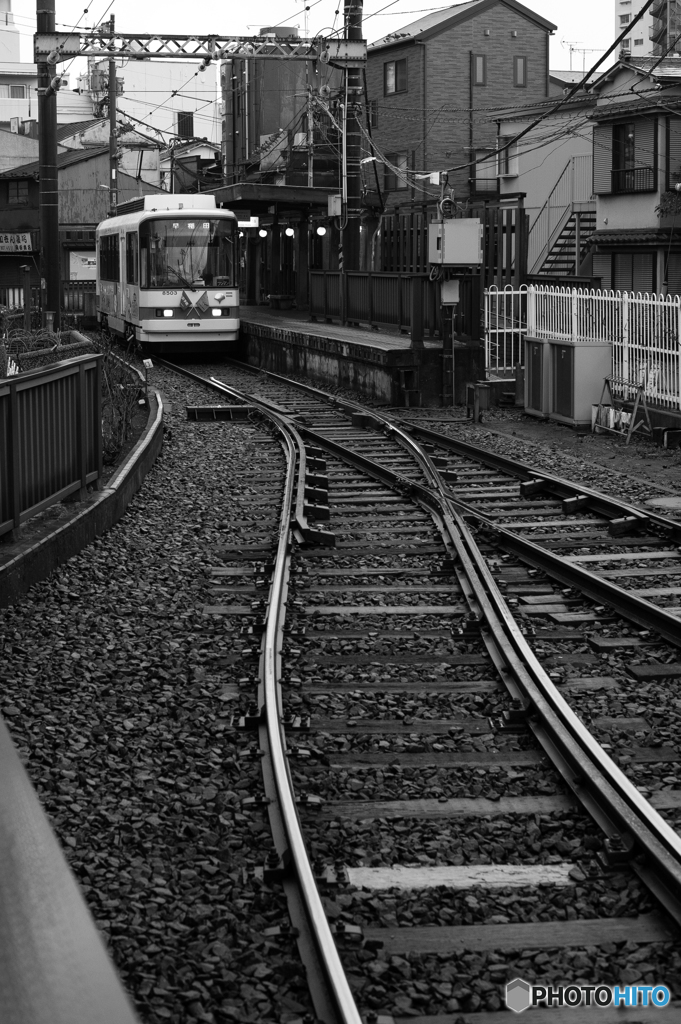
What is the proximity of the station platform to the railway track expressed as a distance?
10.2 metres

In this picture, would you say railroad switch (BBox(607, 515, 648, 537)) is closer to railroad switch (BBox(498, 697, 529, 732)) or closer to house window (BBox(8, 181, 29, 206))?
railroad switch (BBox(498, 697, 529, 732))

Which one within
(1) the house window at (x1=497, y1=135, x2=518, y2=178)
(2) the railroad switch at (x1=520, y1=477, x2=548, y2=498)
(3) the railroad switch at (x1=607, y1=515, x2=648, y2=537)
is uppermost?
(1) the house window at (x1=497, y1=135, x2=518, y2=178)

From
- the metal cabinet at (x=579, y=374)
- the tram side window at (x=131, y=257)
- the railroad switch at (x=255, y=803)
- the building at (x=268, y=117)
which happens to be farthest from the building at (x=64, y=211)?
the railroad switch at (x=255, y=803)

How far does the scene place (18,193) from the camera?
61750 millimetres

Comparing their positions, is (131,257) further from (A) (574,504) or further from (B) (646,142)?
(A) (574,504)

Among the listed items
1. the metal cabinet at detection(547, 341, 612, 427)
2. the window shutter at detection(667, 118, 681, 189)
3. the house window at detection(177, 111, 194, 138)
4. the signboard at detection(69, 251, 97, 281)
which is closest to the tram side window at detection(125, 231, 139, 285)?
the metal cabinet at detection(547, 341, 612, 427)

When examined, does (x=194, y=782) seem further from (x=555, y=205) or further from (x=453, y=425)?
(x=555, y=205)

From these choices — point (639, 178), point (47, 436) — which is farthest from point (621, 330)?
point (639, 178)

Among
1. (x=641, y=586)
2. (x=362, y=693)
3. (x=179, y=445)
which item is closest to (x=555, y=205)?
(x=179, y=445)

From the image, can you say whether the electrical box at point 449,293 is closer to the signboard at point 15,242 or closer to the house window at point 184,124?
the signboard at point 15,242

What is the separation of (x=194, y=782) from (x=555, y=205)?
37764mm

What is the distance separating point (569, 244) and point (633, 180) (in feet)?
16.6

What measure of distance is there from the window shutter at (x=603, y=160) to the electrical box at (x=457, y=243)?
1480 centimetres

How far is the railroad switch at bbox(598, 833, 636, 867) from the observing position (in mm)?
4324
